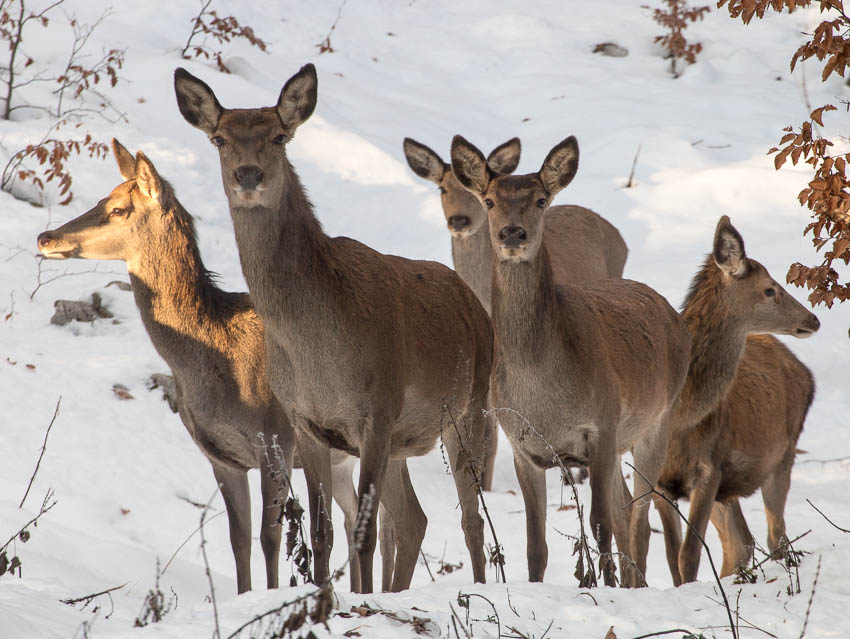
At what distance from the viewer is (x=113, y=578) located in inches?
264

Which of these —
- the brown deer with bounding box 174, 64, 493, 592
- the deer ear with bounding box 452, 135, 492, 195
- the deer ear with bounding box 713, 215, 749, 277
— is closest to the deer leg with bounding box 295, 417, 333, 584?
the brown deer with bounding box 174, 64, 493, 592

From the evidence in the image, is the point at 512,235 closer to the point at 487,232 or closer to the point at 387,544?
the point at 387,544

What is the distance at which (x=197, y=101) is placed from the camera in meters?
6.07

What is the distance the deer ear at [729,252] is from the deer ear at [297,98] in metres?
3.30

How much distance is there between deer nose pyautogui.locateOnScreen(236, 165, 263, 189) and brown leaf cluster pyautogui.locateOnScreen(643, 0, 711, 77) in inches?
652

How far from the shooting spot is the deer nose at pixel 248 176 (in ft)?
18.3

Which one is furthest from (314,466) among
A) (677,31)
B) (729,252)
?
(677,31)

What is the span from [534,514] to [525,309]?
122 centimetres

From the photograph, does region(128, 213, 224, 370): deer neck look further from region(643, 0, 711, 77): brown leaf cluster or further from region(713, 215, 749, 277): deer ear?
region(643, 0, 711, 77): brown leaf cluster

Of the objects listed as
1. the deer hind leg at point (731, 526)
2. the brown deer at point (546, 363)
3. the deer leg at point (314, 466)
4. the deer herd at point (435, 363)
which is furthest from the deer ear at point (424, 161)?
the deer leg at point (314, 466)

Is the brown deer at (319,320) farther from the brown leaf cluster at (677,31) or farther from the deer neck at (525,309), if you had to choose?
the brown leaf cluster at (677,31)

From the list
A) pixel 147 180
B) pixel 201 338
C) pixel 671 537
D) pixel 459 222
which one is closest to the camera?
pixel 201 338

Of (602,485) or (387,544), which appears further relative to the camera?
(387,544)

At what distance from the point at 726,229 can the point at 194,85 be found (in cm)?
396
